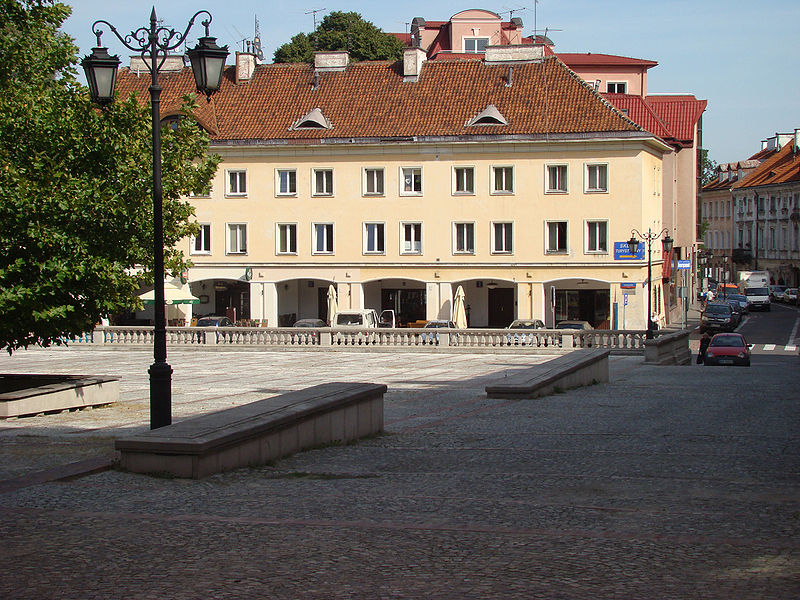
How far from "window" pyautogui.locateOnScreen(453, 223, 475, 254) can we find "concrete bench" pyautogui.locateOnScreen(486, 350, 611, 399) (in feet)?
81.2

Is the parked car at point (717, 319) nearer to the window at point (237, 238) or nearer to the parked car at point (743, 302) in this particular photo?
the parked car at point (743, 302)

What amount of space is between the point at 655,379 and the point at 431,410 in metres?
10.6

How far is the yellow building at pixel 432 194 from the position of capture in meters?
50.7

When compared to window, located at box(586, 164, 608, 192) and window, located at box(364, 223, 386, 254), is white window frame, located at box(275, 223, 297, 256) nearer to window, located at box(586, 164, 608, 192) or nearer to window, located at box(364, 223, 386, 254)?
window, located at box(364, 223, 386, 254)

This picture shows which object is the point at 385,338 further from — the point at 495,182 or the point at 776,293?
the point at 776,293

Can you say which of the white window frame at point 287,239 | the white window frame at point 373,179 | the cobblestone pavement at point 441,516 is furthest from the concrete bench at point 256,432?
the white window frame at point 287,239

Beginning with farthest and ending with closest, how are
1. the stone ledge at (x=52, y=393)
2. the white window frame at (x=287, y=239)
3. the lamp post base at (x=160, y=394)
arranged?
the white window frame at (x=287, y=239) < the stone ledge at (x=52, y=393) < the lamp post base at (x=160, y=394)

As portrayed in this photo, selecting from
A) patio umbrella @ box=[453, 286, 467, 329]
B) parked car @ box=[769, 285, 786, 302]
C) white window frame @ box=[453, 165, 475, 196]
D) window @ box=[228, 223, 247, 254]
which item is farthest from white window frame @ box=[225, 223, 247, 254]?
parked car @ box=[769, 285, 786, 302]

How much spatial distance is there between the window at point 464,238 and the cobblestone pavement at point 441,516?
34.9 meters

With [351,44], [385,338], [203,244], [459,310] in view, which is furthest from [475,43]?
[385,338]

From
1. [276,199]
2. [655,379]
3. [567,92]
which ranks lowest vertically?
[655,379]

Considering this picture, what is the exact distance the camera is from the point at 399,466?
39.8 ft

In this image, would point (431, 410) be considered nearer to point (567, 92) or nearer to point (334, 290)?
point (334, 290)

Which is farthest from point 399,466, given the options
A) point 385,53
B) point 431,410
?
point 385,53
